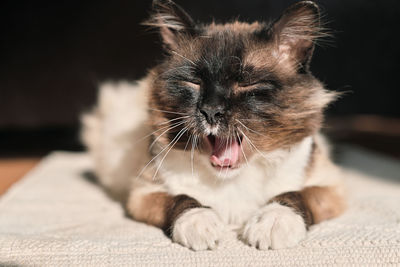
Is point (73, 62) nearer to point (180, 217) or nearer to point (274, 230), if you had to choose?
point (180, 217)

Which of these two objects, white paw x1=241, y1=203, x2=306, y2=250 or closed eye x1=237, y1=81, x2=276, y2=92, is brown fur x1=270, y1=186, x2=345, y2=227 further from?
closed eye x1=237, y1=81, x2=276, y2=92

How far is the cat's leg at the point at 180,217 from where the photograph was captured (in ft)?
3.82

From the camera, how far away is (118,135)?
198cm

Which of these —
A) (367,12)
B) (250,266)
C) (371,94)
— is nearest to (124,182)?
(250,266)

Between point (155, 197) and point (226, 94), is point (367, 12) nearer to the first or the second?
point (226, 94)

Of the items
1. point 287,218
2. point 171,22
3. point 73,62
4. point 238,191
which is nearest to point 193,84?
point 171,22

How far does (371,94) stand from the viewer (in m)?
2.90

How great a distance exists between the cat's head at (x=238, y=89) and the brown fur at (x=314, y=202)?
18 cm

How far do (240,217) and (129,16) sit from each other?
6.58 ft

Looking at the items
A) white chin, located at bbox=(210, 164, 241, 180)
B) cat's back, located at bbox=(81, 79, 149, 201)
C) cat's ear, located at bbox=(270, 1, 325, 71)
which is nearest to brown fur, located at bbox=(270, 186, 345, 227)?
white chin, located at bbox=(210, 164, 241, 180)

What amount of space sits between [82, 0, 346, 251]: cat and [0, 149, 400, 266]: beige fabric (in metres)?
0.04

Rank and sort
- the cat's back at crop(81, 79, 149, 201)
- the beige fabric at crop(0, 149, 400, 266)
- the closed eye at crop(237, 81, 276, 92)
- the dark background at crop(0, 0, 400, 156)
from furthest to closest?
the dark background at crop(0, 0, 400, 156) → the cat's back at crop(81, 79, 149, 201) → the closed eye at crop(237, 81, 276, 92) → the beige fabric at crop(0, 149, 400, 266)

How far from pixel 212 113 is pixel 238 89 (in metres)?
0.12

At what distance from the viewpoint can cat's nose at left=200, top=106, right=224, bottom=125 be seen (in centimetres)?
116
